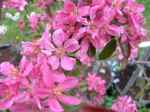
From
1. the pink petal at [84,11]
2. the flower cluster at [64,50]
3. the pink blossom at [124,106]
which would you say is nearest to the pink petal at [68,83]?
the flower cluster at [64,50]

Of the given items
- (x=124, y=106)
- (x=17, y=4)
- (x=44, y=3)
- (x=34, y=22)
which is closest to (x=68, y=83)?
(x=124, y=106)

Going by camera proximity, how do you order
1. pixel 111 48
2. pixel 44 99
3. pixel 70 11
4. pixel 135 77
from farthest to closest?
1. pixel 135 77
2. pixel 111 48
3. pixel 70 11
4. pixel 44 99

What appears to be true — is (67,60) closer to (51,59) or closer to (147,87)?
(51,59)

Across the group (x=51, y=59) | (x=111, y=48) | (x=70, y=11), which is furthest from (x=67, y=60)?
(x=111, y=48)

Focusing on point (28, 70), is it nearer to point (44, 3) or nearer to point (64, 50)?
point (64, 50)

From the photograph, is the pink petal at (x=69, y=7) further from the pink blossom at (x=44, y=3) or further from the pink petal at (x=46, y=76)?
the pink blossom at (x=44, y=3)

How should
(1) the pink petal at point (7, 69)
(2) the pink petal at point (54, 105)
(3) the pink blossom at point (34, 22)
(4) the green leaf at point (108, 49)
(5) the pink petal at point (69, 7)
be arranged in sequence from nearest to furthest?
(2) the pink petal at point (54, 105)
(1) the pink petal at point (7, 69)
(5) the pink petal at point (69, 7)
(4) the green leaf at point (108, 49)
(3) the pink blossom at point (34, 22)
